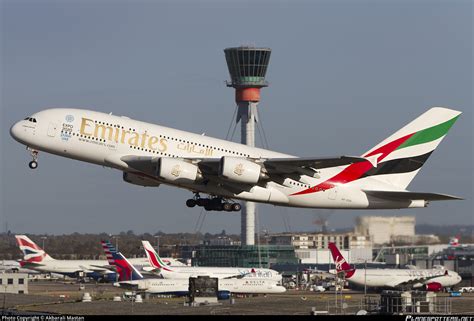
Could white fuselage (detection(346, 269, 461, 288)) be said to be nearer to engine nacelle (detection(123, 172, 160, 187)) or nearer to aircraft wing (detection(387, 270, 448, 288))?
aircraft wing (detection(387, 270, 448, 288))

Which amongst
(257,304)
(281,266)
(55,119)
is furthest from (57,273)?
(55,119)

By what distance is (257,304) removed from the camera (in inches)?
2908

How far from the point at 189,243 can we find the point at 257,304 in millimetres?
106891

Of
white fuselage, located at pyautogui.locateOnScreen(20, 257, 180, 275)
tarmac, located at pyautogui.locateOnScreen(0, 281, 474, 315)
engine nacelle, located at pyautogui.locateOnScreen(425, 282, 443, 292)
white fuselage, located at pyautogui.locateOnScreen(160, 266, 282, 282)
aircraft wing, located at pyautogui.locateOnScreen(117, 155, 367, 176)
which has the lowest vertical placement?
tarmac, located at pyautogui.locateOnScreen(0, 281, 474, 315)

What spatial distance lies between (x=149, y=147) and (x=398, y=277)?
160ft

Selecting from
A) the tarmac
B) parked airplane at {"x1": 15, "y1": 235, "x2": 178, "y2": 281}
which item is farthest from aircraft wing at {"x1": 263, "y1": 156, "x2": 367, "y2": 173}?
parked airplane at {"x1": 15, "y1": 235, "x2": 178, "y2": 281}

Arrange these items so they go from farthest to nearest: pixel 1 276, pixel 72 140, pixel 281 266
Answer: pixel 281 266, pixel 1 276, pixel 72 140

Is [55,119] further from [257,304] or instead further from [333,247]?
[333,247]

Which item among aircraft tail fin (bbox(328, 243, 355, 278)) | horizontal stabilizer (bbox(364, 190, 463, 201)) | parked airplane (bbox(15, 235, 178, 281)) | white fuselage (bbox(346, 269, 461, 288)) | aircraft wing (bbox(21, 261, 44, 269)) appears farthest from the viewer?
aircraft wing (bbox(21, 261, 44, 269))

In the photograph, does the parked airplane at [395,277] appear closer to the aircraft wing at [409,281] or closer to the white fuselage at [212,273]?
the aircraft wing at [409,281]

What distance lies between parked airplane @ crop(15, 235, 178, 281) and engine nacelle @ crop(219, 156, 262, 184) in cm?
6205

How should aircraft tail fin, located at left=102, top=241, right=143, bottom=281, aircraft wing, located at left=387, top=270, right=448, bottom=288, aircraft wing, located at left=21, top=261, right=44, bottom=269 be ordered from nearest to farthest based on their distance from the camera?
1. aircraft tail fin, located at left=102, top=241, right=143, bottom=281
2. aircraft wing, located at left=387, top=270, right=448, bottom=288
3. aircraft wing, located at left=21, top=261, right=44, bottom=269

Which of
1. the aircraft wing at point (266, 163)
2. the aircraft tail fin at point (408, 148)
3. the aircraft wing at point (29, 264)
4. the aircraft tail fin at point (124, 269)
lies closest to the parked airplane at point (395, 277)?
the aircraft tail fin at point (124, 269)

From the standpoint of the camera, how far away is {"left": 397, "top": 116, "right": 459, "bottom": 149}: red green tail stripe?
211ft
